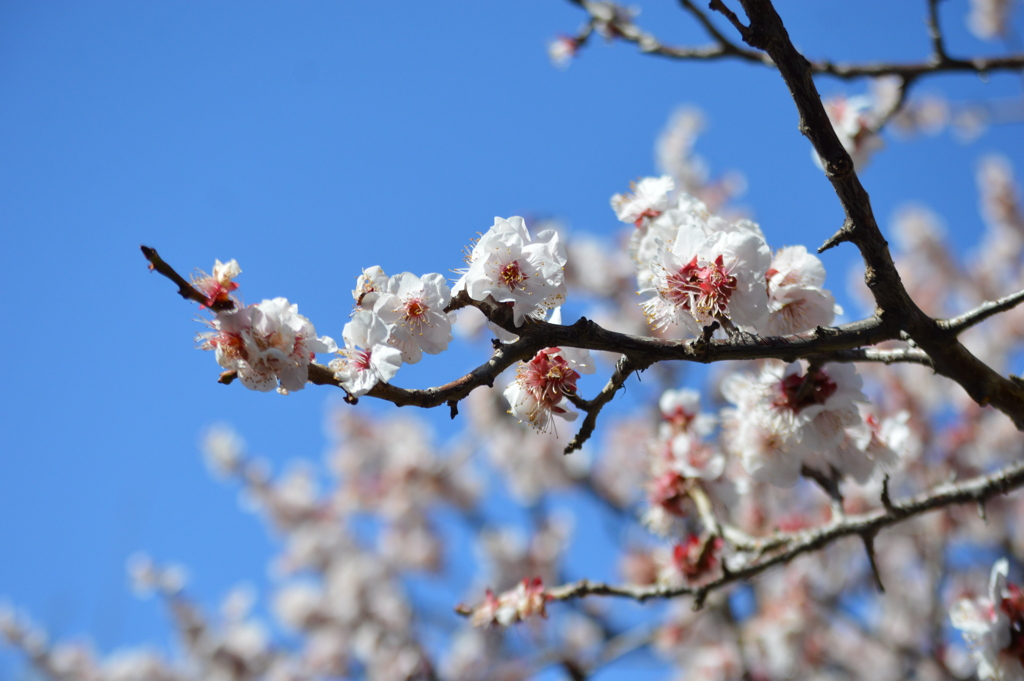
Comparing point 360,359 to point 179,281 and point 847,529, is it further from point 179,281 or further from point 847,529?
point 847,529

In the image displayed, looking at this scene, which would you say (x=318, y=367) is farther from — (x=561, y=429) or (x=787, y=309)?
(x=561, y=429)

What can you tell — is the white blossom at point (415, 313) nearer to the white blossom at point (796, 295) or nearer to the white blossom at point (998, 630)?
the white blossom at point (796, 295)

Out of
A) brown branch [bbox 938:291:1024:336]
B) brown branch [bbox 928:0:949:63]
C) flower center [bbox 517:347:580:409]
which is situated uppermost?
brown branch [bbox 928:0:949:63]

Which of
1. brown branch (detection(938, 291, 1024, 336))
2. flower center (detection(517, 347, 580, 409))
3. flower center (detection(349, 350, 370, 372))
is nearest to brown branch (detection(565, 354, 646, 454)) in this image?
flower center (detection(517, 347, 580, 409))

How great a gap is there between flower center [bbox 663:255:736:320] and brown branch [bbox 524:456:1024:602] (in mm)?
926

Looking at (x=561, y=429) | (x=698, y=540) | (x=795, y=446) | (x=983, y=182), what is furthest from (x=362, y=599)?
(x=983, y=182)

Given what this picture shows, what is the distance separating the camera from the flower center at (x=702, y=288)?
5.22 ft

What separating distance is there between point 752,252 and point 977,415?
19.4 feet

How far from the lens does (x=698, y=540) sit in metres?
2.55

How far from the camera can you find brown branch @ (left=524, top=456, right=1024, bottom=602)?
81.3 inches

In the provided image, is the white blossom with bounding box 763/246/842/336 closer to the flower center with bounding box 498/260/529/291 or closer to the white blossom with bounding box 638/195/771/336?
the white blossom with bounding box 638/195/771/336

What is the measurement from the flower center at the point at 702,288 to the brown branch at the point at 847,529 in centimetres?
93

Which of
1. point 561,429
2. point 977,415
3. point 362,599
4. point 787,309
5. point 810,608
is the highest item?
point 561,429

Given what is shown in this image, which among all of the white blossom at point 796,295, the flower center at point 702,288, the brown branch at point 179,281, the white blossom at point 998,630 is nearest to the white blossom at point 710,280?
the flower center at point 702,288
